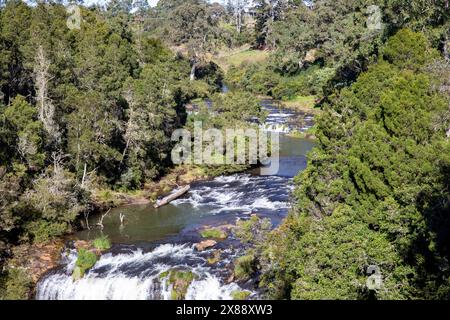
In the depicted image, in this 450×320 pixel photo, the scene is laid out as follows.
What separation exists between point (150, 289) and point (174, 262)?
10.7 ft

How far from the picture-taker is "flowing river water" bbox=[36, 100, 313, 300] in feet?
97.3

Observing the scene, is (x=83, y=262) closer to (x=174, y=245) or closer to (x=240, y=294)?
(x=174, y=245)

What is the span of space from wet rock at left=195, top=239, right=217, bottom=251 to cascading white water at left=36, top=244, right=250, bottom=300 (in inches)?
63.9

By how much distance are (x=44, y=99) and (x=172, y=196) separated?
14.1 meters

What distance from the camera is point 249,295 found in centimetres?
2808

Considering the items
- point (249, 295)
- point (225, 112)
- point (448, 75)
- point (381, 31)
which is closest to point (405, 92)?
point (448, 75)

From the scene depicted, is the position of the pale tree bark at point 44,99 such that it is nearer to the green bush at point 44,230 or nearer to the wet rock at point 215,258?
the green bush at point 44,230

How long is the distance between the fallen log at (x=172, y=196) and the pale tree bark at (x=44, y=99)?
1041cm

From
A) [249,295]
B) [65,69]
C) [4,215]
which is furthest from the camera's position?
[65,69]

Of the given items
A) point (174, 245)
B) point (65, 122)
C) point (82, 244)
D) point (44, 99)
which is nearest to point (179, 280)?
point (174, 245)

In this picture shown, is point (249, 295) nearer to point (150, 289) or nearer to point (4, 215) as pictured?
point (150, 289)

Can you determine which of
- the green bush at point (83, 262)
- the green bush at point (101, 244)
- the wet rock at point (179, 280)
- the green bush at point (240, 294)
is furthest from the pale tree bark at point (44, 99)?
the green bush at point (240, 294)

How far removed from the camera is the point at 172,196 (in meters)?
45.5

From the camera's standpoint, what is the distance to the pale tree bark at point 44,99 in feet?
136
